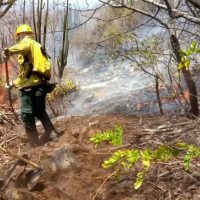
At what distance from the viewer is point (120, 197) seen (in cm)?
417

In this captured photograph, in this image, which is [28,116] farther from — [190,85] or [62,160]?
[190,85]

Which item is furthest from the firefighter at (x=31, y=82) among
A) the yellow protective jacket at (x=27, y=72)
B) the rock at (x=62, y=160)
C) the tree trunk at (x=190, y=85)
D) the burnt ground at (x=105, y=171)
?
the tree trunk at (x=190, y=85)

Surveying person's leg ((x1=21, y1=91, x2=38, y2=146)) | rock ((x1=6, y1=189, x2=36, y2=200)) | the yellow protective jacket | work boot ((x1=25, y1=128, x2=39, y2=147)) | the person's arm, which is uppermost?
the person's arm

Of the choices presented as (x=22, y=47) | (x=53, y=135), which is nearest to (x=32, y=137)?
(x=53, y=135)

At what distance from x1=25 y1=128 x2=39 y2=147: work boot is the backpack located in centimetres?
82

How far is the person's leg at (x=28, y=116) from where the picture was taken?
6320 mm

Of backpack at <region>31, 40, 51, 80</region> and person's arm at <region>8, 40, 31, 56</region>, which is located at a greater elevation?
person's arm at <region>8, 40, 31, 56</region>

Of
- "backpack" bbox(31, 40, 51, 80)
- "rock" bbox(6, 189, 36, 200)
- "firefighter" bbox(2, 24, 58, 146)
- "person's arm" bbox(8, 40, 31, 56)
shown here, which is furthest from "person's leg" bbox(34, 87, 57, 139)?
"rock" bbox(6, 189, 36, 200)

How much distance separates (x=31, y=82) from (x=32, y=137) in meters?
0.81

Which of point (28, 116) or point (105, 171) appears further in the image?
point (28, 116)

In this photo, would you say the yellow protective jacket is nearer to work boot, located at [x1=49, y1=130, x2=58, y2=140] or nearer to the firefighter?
the firefighter

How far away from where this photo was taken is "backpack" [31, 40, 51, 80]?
6125 millimetres

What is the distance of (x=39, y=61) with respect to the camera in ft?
20.2

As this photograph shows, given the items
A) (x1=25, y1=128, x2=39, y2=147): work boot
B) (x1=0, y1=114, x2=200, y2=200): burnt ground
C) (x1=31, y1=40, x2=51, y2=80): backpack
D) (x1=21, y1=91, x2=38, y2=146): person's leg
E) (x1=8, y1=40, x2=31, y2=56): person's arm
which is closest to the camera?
(x1=0, y1=114, x2=200, y2=200): burnt ground
